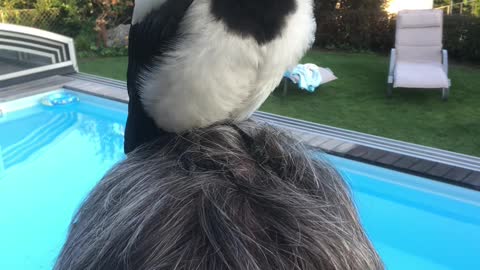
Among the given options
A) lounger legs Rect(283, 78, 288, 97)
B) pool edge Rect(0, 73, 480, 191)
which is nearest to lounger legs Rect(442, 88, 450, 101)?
lounger legs Rect(283, 78, 288, 97)

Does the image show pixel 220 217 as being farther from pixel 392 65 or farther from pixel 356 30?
pixel 356 30

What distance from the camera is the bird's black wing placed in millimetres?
1430

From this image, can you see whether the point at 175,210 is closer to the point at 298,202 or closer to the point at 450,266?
the point at 298,202

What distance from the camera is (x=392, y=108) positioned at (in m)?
6.33

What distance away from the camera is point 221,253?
0.70 m

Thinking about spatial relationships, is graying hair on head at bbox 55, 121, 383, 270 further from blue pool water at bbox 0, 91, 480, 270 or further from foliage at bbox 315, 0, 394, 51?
foliage at bbox 315, 0, 394, 51

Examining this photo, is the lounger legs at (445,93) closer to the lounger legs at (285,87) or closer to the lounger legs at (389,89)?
the lounger legs at (389,89)

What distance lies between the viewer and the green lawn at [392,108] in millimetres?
5305

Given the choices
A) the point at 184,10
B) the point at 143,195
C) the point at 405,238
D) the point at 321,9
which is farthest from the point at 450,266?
the point at 321,9

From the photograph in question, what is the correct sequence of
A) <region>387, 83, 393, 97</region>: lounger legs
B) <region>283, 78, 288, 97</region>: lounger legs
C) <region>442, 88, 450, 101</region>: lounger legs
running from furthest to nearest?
<region>283, 78, 288, 97</region>: lounger legs → <region>387, 83, 393, 97</region>: lounger legs → <region>442, 88, 450, 101</region>: lounger legs

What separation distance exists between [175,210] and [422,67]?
691 cm

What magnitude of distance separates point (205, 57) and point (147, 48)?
0.78ft

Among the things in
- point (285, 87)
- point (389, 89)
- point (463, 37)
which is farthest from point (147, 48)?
point (463, 37)

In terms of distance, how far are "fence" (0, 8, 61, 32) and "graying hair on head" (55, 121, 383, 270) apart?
11.2 metres
